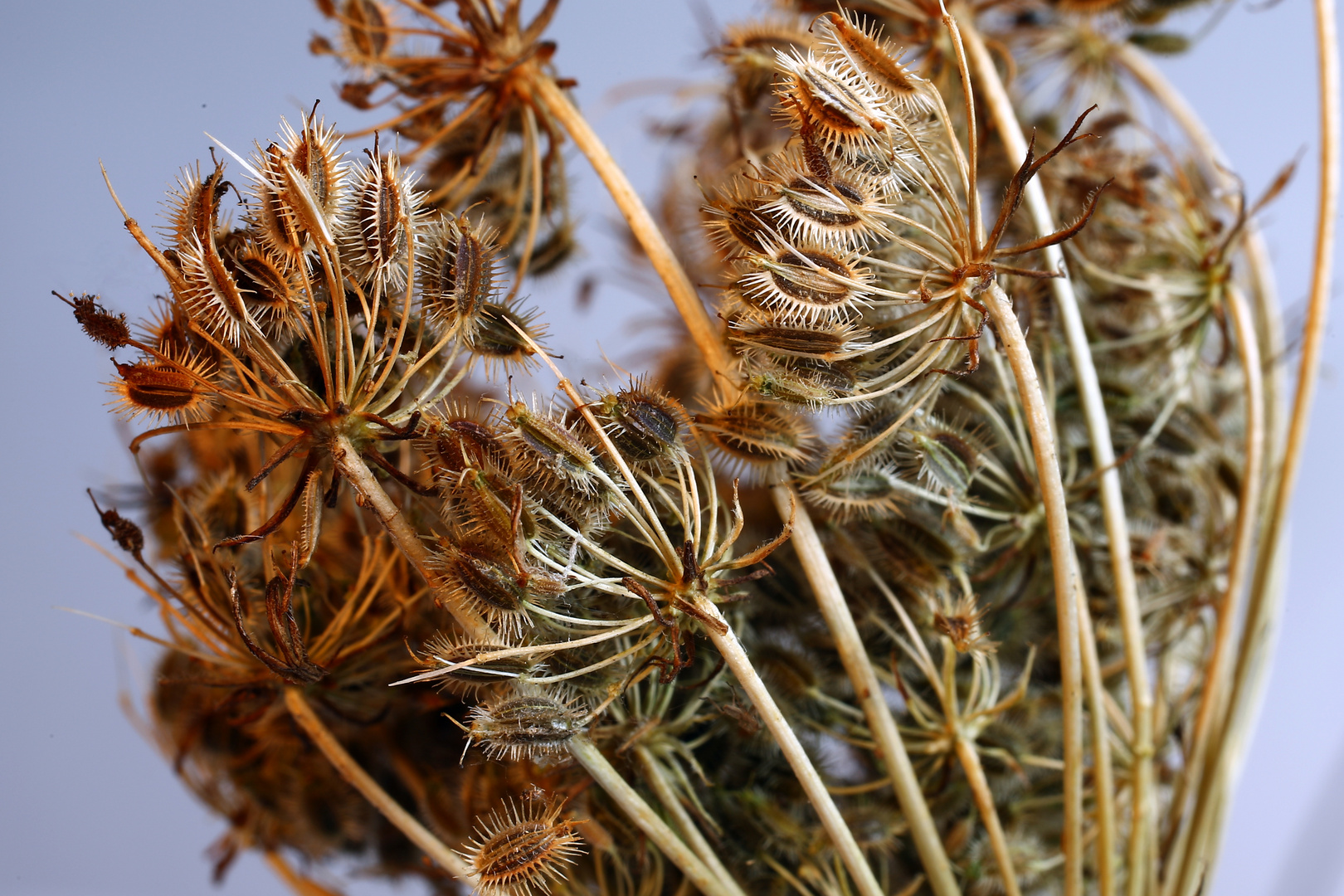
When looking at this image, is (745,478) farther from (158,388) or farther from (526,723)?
(158,388)

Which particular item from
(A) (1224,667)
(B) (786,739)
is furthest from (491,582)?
(A) (1224,667)

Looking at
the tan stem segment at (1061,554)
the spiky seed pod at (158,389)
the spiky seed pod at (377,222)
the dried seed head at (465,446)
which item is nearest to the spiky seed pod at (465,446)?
the dried seed head at (465,446)

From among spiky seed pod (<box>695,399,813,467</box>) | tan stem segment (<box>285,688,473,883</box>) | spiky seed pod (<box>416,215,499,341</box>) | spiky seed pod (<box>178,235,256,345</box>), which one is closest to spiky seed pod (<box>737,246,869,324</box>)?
spiky seed pod (<box>695,399,813,467</box>)

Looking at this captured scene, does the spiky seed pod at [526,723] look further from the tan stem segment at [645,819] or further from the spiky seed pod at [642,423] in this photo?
the spiky seed pod at [642,423]

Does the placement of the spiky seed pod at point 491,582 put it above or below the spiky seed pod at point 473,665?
above

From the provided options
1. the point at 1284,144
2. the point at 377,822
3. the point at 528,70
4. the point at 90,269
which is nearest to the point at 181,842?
the point at 377,822

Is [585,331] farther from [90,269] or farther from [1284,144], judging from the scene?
[1284,144]
